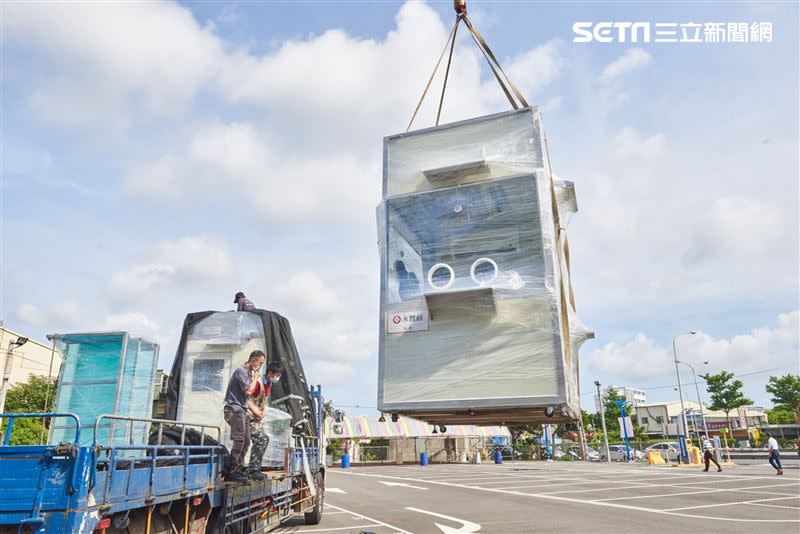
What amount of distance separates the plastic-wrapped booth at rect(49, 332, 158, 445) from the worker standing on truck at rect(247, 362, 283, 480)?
172 centimetres

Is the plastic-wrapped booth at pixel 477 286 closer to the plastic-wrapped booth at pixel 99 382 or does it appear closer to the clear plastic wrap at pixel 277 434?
the clear plastic wrap at pixel 277 434

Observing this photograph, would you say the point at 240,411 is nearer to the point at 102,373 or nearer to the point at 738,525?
the point at 102,373

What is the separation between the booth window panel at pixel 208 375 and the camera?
8.36 meters

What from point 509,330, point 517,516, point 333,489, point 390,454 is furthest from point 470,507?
point 390,454

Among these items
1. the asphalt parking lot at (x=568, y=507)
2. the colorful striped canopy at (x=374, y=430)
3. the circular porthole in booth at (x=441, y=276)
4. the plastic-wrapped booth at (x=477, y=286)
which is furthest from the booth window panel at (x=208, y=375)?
the colorful striped canopy at (x=374, y=430)

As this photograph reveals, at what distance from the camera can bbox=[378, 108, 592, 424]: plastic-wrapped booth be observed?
4145mm

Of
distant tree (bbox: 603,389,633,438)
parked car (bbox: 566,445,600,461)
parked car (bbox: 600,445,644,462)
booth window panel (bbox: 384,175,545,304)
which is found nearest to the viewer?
booth window panel (bbox: 384,175,545,304)

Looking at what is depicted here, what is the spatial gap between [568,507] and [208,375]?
8915mm

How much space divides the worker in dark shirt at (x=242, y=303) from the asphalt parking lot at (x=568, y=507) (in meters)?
4.59

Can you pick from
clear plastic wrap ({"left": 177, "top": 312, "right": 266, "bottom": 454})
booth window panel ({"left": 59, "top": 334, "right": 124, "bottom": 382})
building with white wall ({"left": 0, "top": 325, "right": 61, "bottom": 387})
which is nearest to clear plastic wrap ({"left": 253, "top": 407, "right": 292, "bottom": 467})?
clear plastic wrap ({"left": 177, "top": 312, "right": 266, "bottom": 454})

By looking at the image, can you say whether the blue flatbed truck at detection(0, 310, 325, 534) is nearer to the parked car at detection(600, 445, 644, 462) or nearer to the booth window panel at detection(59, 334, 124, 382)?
the booth window panel at detection(59, 334, 124, 382)

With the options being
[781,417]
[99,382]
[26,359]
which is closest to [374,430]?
[26,359]

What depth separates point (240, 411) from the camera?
7.03m

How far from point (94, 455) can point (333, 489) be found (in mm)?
16435
